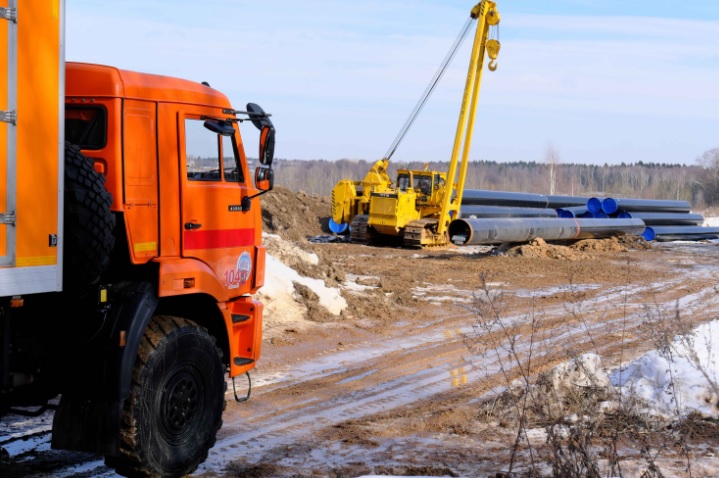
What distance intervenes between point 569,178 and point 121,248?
408 feet

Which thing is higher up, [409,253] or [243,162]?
[243,162]

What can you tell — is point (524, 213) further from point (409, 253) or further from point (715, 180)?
point (715, 180)

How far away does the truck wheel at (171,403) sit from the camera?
5.90 meters

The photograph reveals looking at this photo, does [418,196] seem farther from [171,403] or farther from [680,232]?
[171,403]

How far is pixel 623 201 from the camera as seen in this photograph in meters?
34.9

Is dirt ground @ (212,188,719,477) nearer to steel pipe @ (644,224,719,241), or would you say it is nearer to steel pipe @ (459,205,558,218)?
steel pipe @ (459,205,558,218)

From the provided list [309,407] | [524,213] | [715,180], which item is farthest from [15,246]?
[715,180]

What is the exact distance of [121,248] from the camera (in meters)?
6.15

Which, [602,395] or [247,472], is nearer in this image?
[247,472]

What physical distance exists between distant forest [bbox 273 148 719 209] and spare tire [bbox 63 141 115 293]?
75.3 m

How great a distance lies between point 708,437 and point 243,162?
14.9 feet

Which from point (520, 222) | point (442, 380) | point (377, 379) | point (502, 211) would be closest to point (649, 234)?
point (502, 211)

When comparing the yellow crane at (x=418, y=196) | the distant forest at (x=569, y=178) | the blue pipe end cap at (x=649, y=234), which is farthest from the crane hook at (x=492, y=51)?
the distant forest at (x=569, y=178)

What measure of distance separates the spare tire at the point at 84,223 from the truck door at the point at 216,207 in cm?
101
